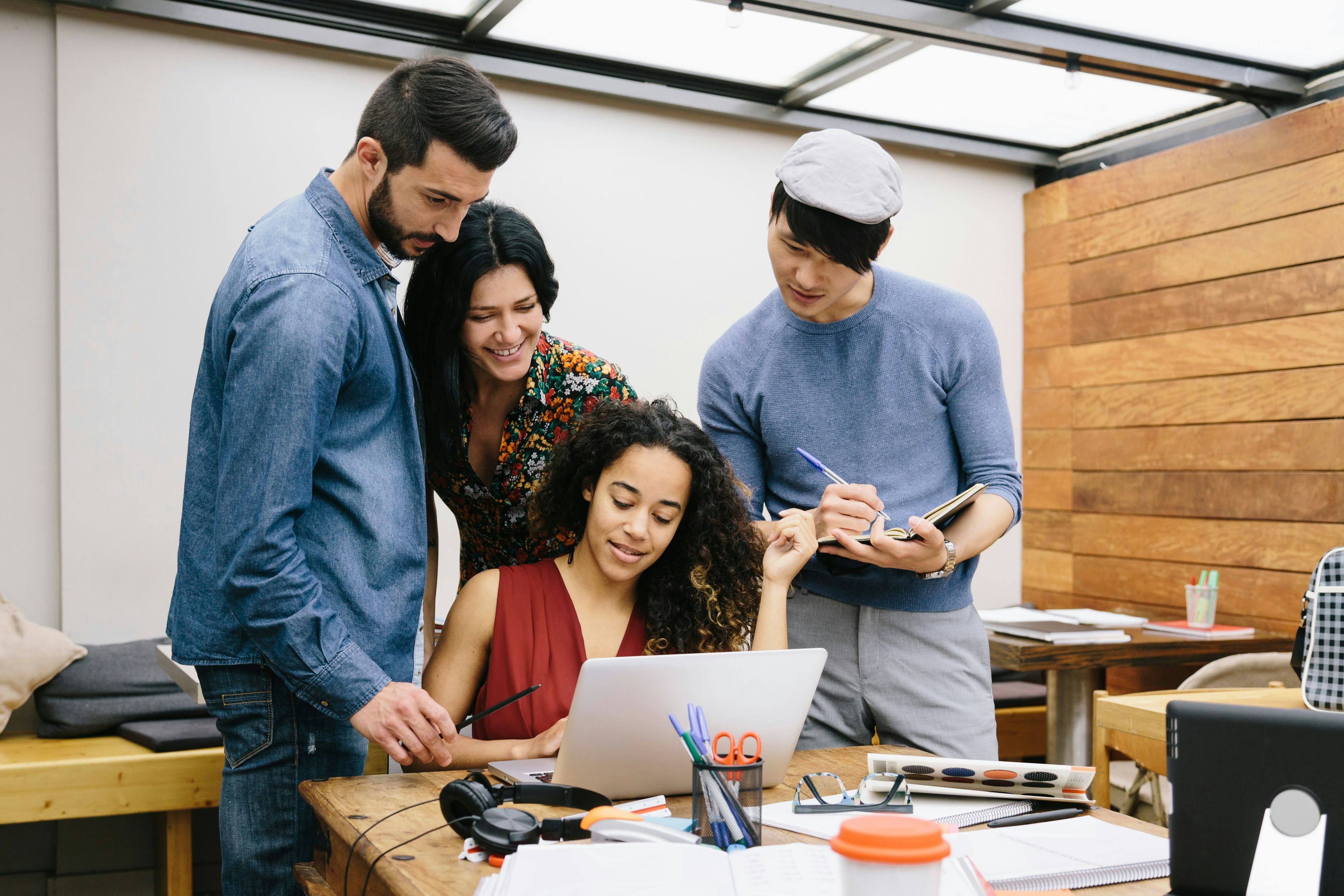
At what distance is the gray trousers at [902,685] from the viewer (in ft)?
5.65

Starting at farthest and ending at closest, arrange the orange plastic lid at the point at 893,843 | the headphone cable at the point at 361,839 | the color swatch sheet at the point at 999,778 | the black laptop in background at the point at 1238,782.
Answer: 1. the color swatch sheet at the point at 999,778
2. the headphone cable at the point at 361,839
3. the black laptop in background at the point at 1238,782
4. the orange plastic lid at the point at 893,843

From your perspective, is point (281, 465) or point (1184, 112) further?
point (1184, 112)

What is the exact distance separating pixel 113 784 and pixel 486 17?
88.0 inches

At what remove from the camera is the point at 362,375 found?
1.46m

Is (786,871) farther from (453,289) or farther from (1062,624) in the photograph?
(1062,624)

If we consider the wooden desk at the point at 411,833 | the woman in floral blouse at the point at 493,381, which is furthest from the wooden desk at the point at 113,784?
the wooden desk at the point at 411,833

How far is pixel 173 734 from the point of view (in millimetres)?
2604

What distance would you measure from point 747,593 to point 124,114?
2317 millimetres

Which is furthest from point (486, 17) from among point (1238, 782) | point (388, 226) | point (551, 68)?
point (1238, 782)

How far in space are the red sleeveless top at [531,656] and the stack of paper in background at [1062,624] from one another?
5.25 ft

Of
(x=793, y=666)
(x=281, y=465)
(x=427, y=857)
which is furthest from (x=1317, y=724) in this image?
→ (x=281, y=465)

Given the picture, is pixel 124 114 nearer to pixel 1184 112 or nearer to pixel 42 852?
pixel 42 852

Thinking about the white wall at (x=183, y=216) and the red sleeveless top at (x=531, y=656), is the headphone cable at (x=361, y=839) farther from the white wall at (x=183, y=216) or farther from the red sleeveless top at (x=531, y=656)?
→ the white wall at (x=183, y=216)

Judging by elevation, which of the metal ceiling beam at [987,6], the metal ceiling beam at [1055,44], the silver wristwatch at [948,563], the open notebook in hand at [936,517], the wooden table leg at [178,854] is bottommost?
the wooden table leg at [178,854]
